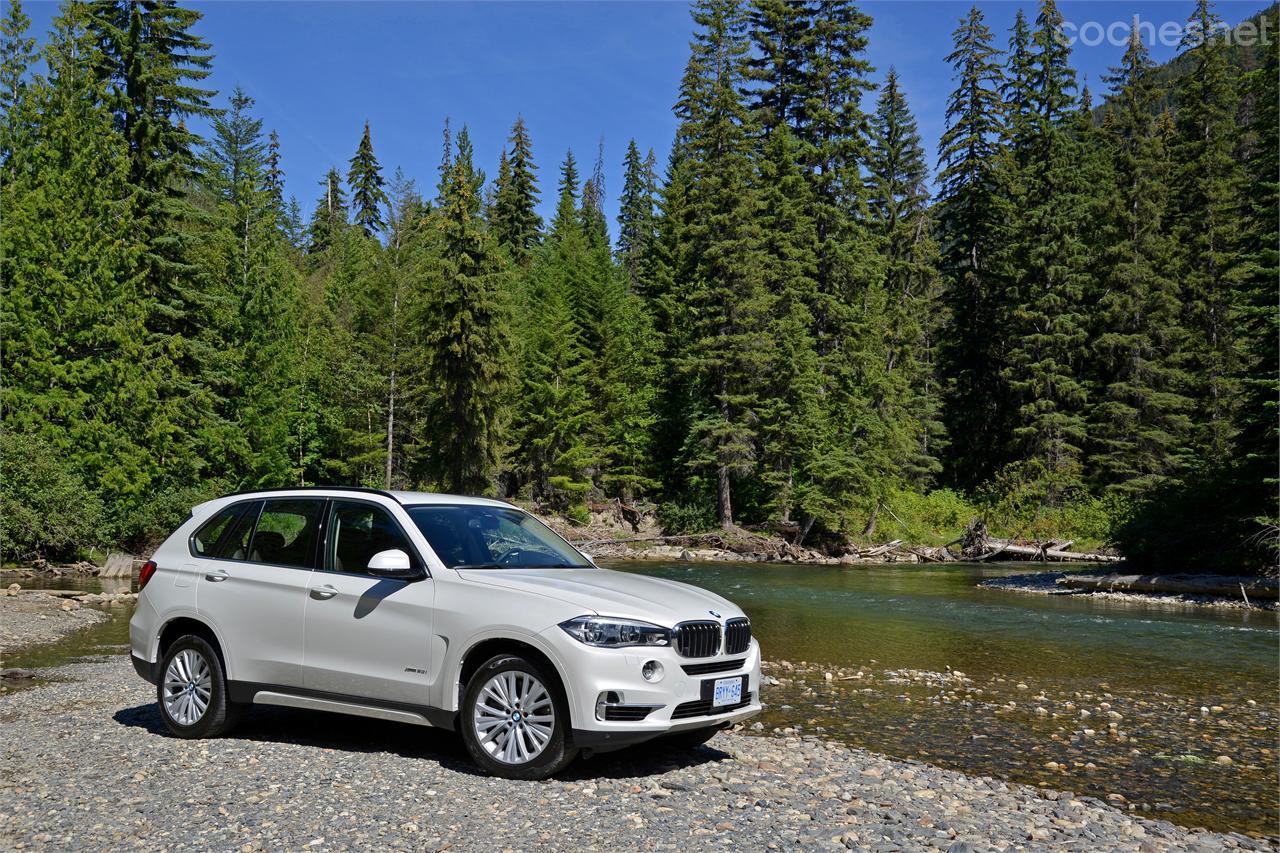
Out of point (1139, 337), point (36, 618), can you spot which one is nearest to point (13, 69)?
point (36, 618)

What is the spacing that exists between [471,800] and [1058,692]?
30.3 ft

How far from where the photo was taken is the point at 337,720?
858 cm

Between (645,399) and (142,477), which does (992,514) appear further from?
(142,477)

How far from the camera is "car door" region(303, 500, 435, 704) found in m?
6.74

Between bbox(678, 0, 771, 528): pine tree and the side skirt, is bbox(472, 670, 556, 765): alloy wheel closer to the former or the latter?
the side skirt

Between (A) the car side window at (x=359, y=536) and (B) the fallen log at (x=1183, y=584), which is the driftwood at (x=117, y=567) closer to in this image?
(A) the car side window at (x=359, y=536)

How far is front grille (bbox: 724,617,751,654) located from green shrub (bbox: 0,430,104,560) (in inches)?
997

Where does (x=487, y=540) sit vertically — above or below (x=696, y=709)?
above

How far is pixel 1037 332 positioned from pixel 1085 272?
5445 millimetres

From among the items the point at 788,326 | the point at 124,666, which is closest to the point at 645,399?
the point at 788,326

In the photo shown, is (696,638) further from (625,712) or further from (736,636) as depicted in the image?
(625,712)

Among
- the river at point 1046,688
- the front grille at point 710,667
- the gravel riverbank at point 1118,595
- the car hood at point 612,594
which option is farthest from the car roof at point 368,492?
the gravel riverbank at point 1118,595

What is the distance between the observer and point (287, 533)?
25.3 ft

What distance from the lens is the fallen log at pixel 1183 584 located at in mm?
23875
